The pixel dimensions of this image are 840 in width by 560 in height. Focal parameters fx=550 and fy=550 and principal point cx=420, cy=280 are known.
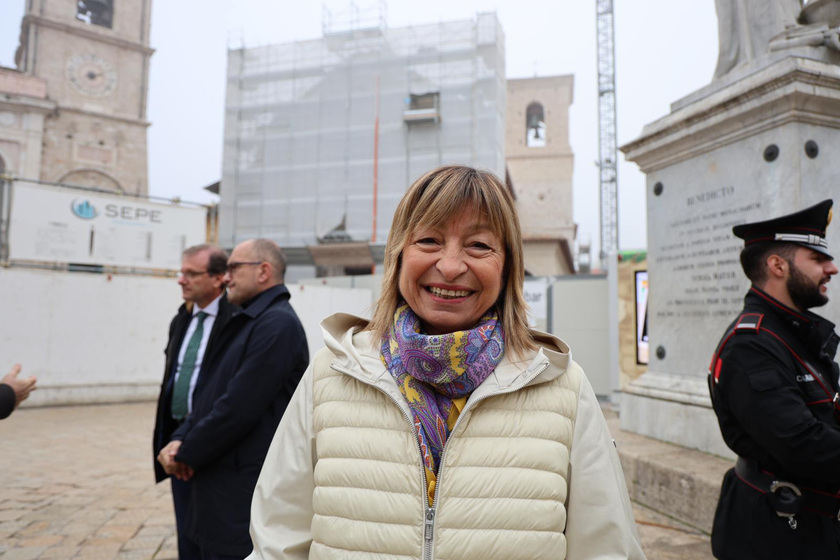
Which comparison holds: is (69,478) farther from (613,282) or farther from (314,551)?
(613,282)

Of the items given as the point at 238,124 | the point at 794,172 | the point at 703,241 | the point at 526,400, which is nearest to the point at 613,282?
the point at 703,241

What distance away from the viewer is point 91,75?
107 feet

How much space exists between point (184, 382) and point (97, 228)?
9209 mm

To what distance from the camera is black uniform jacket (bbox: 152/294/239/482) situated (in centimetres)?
307

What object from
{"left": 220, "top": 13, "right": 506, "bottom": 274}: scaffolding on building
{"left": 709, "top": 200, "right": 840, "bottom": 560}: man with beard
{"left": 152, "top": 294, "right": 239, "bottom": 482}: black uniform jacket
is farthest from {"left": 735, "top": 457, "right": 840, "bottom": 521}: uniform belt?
{"left": 220, "top": 13, "right": 506, "bottom": 274}: scaffolding on building

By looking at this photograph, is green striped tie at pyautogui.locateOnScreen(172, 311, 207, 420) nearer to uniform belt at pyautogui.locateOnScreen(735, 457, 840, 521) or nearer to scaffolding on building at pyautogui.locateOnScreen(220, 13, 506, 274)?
uniform belt at pyautogui.locateOnScreen(735, 457, 840, 521)

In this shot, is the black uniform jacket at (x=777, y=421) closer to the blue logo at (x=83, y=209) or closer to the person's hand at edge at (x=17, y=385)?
the person's hand at edge at (x=17, y=385)

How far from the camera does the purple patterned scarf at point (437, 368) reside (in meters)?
1.35

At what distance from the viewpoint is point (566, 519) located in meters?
1.35

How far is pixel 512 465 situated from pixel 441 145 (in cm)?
2688

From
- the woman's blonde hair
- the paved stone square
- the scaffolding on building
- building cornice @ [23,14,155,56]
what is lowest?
the paved stone square

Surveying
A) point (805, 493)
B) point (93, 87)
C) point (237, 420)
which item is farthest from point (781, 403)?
point (93, 87)

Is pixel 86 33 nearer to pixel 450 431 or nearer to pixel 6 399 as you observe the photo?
pixel 6 399

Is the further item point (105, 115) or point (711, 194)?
point (105, 115)
